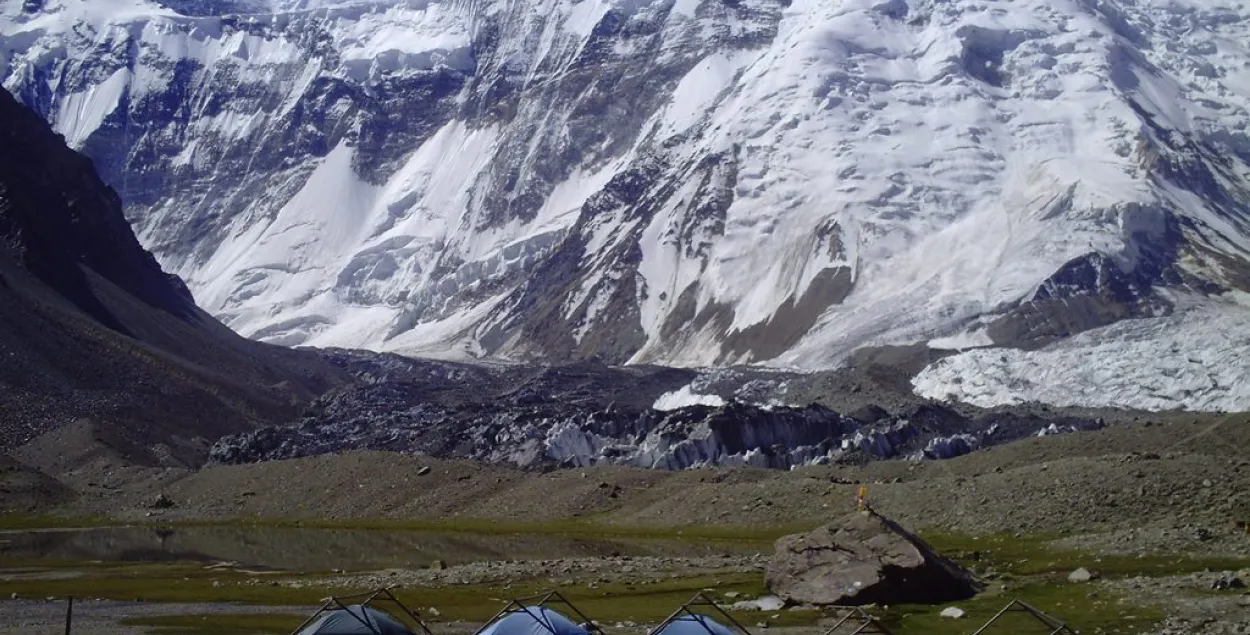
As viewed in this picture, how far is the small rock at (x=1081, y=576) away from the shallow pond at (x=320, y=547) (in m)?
22.3

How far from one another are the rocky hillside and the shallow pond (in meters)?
40.1

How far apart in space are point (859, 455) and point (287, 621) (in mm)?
71090

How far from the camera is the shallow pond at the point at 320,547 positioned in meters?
67.2

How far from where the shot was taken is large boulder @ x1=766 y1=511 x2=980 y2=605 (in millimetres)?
43594

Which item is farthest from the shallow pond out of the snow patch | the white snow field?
the snow patch

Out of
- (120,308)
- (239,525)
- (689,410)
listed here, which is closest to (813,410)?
(689,410)

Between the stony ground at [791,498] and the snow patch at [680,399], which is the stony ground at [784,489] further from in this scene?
the snow patch at [680,399]

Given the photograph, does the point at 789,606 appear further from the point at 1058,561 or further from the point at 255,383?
the point at 255,383

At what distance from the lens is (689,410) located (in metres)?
129

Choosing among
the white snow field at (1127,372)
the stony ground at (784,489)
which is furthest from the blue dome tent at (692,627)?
the white snow field at (1127,372)

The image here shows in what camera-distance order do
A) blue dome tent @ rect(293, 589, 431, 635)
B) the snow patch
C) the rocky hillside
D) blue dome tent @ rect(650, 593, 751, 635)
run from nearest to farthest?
1. blue dome tent @ rect(650, 593, 751, 635)
2. blue dome tent @ rect(293, 589, 431, 635)
3. the rocky hillside
4. the snow patch

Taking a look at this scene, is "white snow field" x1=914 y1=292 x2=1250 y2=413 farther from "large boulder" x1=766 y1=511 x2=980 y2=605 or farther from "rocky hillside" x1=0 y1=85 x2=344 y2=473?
"large boulder" x1=766 y1=511 x2=980 y2=605

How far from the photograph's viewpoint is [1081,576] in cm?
4594

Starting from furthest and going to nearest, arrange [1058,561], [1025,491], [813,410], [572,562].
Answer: [813,410] → [1025,491] → [572,562] → [1058,561]
